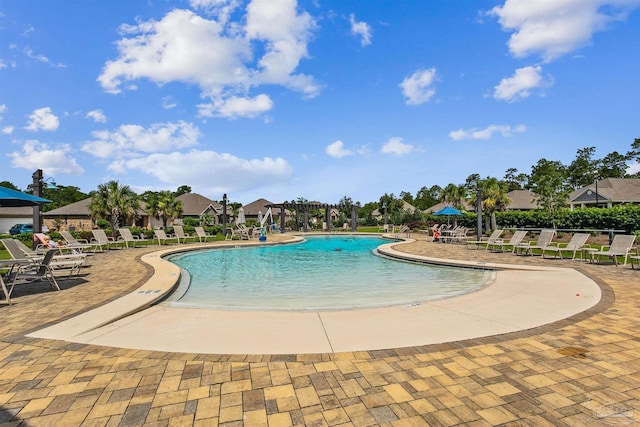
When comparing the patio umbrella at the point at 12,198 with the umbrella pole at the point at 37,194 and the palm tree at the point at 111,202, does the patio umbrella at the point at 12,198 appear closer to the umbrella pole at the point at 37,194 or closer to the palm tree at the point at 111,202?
the umbrella pole at the point at 37,194

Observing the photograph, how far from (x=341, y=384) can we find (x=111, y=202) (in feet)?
97.0

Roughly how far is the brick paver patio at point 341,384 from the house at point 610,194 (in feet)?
123

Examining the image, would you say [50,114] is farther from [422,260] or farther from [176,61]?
[422,260]

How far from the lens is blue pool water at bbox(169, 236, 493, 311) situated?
651 cm

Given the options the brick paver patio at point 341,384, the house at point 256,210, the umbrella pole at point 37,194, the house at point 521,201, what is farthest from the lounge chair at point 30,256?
the house at point 521,201

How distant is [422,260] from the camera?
11.7 meters

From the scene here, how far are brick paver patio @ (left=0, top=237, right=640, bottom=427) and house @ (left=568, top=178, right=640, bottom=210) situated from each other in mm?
37576

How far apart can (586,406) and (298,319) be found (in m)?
3.23

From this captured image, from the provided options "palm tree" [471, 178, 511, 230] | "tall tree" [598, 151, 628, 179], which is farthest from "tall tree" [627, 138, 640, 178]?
"palm tree" [471, 178, 511, 230]

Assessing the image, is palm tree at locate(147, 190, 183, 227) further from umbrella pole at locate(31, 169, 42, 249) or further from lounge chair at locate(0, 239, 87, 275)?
lounge chair at locate(0, 239, 87, 275)

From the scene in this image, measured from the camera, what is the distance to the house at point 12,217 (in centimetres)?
4009

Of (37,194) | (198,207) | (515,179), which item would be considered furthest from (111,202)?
(515,179)

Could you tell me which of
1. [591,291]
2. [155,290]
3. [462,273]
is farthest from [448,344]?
[462,273]

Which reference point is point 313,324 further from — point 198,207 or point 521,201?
point 198,207
